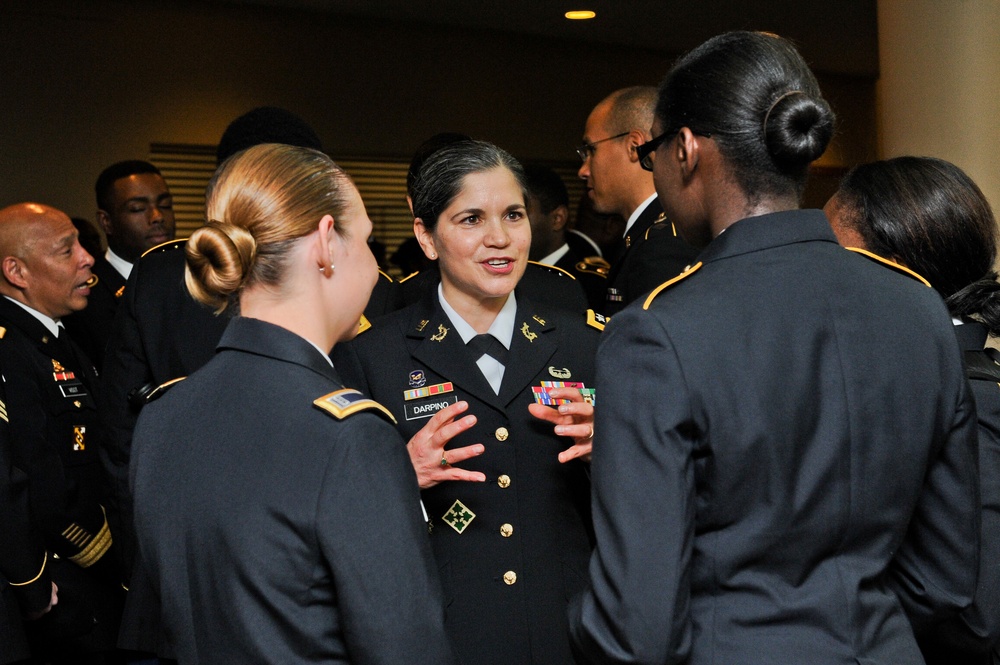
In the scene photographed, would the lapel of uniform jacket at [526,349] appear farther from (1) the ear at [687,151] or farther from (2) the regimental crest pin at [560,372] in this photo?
(1) the ear at [687,151]

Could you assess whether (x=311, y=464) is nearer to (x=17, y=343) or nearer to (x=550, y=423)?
(x=550, y=423)

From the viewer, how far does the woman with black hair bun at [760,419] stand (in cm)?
139

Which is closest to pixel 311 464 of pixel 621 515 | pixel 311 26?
pixel 621 515

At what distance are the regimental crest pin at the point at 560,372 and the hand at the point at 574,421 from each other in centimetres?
23

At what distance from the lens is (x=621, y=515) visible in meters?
1.40

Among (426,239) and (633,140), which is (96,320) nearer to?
(633,140)

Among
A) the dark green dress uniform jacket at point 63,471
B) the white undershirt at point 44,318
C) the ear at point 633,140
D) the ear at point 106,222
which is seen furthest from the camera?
the ear at point 106,222

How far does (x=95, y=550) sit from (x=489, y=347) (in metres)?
1.87

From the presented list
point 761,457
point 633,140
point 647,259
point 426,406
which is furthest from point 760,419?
point 633,140

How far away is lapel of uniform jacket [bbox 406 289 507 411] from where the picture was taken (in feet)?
7.47

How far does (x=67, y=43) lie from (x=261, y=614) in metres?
6.94

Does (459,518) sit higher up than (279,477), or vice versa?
(279,477)

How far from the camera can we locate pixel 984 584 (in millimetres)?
1717

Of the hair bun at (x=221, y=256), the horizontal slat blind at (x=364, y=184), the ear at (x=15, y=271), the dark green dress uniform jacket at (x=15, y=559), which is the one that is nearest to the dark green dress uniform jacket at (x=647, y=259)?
the hair bun at (x=221, y=256)
